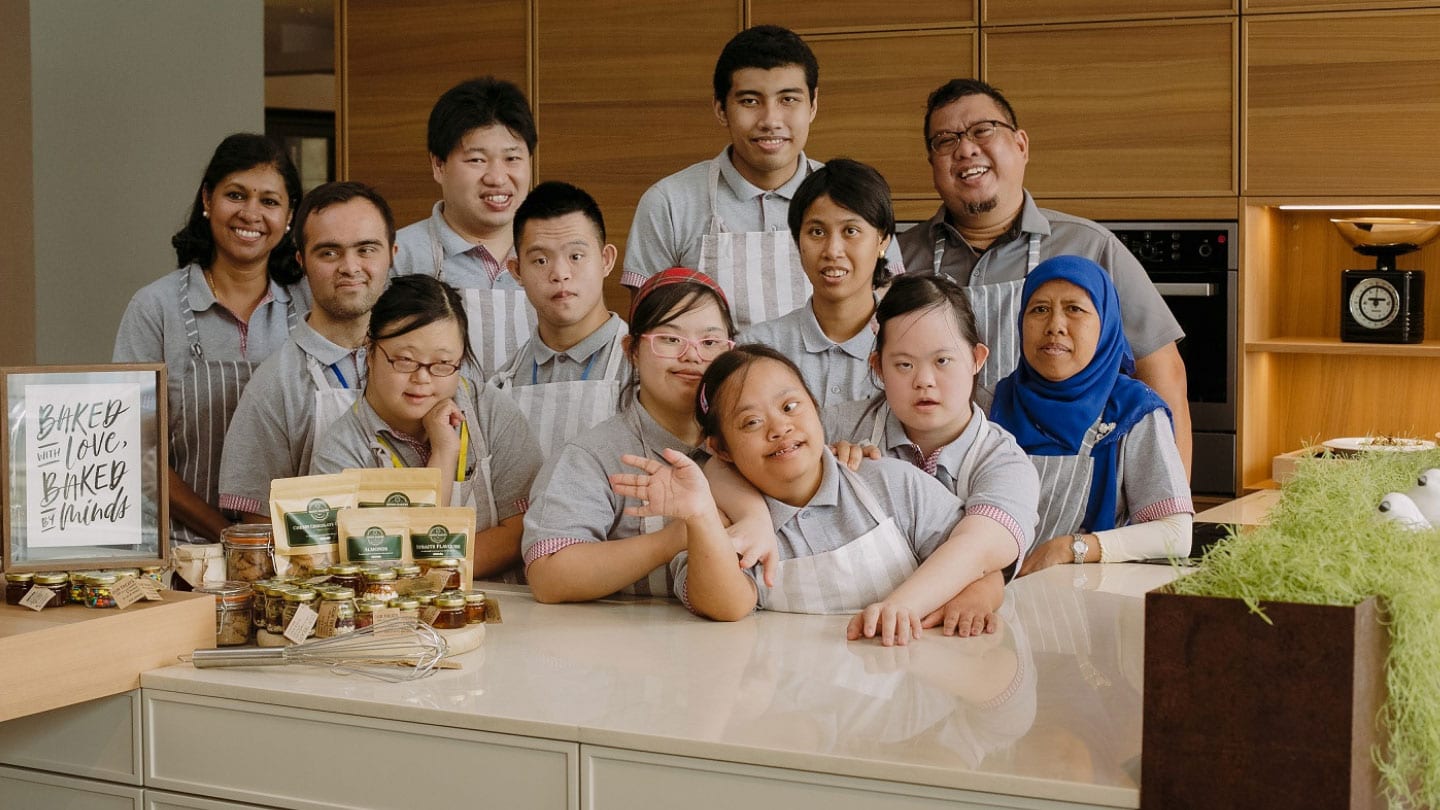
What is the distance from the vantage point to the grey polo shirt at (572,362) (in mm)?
2279

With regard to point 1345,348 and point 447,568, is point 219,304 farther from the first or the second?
point 1345,348

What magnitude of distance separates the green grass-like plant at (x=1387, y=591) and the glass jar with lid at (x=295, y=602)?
36.5 inches

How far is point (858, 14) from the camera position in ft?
11.0

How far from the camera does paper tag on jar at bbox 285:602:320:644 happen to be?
1.56 m

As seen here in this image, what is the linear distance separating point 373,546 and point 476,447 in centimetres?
39

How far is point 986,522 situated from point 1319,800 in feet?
2.30

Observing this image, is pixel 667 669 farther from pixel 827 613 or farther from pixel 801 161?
pixel 801 161

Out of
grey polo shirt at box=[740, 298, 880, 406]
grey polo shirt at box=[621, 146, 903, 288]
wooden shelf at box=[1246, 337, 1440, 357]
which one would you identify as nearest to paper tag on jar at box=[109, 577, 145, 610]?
grey polo shirt at box=[740, 298, 880, 406]

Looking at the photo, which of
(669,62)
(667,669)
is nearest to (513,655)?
(667,669)

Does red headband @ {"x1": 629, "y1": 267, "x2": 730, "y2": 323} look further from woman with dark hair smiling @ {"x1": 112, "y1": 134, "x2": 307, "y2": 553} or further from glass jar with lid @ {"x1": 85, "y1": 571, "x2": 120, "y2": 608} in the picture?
woman with dark hair smiling @ {"x1": 112, "y1": 134, "x2": 307, "y2": 553}

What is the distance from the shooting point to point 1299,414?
3.44 meters

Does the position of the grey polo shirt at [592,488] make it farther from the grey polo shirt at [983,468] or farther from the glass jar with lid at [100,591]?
the glass jar with lid at [100,591]

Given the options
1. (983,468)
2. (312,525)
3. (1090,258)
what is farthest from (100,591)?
(1090,258)

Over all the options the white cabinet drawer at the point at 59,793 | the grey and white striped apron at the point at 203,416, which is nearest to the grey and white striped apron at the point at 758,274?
the grey and white striped apron at the point at 203,416
